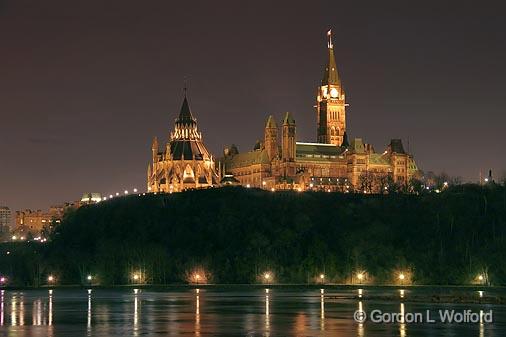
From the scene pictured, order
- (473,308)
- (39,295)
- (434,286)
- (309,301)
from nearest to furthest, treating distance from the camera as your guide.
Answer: (473,308), (309,301), (39,295), (434,286)

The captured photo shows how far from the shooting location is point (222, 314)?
419 feet

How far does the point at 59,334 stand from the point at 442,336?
3205 cm

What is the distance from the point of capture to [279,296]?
552 ft

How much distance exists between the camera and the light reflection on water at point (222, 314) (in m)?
107

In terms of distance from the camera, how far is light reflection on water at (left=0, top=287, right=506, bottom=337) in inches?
4222

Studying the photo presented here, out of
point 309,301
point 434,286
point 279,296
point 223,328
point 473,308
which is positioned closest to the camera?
point 223,328

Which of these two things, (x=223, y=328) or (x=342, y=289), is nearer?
(x=223, y=328)

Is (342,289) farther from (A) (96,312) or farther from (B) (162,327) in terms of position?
(B) (162,327)

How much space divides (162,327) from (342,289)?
8304 centimetres

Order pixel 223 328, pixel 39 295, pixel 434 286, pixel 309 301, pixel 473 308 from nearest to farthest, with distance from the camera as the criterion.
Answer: pixel 223 328 → pixel 473 308 → pixel 309 301 → pixel 39 295 → pixel 434 286

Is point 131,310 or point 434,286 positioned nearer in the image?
point 131,310

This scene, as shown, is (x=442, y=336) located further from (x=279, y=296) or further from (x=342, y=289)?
(x=342, y=289)

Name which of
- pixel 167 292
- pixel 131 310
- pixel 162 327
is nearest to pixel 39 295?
pixel 167 292

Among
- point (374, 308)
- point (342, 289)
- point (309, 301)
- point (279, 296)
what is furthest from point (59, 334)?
point (342, 289)
